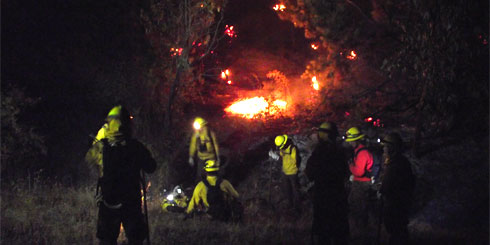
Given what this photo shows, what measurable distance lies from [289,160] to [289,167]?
0.18 meters

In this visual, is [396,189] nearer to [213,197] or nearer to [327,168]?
[327,168]

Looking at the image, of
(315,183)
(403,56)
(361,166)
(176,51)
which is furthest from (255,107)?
(315,183)

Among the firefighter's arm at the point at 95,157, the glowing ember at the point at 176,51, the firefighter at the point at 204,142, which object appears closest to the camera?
the firefighter's arm at the point at 95,157

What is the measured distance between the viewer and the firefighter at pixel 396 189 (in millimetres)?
5414

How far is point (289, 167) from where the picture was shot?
9977mm

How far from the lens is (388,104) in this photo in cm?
1280

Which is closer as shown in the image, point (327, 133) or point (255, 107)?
point (327, 133)

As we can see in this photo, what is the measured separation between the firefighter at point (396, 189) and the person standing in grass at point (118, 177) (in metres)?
2.94

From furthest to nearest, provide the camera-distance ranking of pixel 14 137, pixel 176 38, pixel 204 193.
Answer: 1. pixel 176 38
2. pixel 14 137
3. pixel 204 193

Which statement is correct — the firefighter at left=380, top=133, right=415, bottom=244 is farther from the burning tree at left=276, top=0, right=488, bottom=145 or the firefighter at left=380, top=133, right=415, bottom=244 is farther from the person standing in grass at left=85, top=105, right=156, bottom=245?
the person standing in grass at left=85, top=105, right=156, bottom=245

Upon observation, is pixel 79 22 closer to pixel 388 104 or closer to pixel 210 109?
pixel 210 109

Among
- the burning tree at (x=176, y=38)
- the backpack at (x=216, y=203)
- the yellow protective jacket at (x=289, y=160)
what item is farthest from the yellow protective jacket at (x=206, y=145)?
the burning tree at (x=176, y=38)

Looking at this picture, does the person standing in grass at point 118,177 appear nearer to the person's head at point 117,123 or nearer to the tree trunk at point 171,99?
the person's head at point 117,123

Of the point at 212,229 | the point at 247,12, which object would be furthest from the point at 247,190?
the point at 247,12
